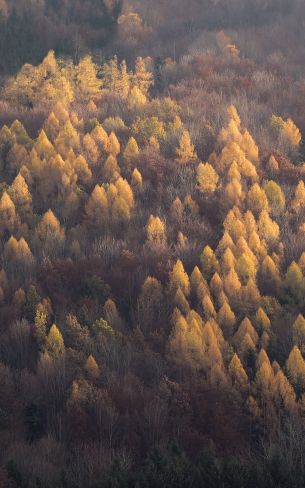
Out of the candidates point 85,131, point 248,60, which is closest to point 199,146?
point 85,131

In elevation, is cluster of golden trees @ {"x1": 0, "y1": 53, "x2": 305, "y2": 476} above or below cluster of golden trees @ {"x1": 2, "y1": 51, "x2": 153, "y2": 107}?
above

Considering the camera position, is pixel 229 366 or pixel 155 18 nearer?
pixel 229 366

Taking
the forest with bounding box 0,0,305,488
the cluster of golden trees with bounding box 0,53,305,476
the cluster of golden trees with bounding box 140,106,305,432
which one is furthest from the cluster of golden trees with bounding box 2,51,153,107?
the cluster of golden trees with bounding box 140,106,305,432

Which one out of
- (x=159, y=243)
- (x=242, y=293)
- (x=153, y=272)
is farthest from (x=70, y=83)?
(x=242, y=293)

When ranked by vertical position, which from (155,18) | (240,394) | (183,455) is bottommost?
(155,18)

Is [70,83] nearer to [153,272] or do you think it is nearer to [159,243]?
[159,243]

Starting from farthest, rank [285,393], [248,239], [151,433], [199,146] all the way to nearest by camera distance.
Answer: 1. [199,146]
2. [248,239]
3. [285,393]
4. [151,433]

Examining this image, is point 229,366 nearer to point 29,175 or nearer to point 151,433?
point 151,433

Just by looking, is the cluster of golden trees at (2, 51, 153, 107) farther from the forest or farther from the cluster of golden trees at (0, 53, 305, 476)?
the cluster of golden trees at (0, 53, 305, 476)

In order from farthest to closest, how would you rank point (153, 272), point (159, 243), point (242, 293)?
point (159, 243)
point (153, 272)
point (242, 293)
